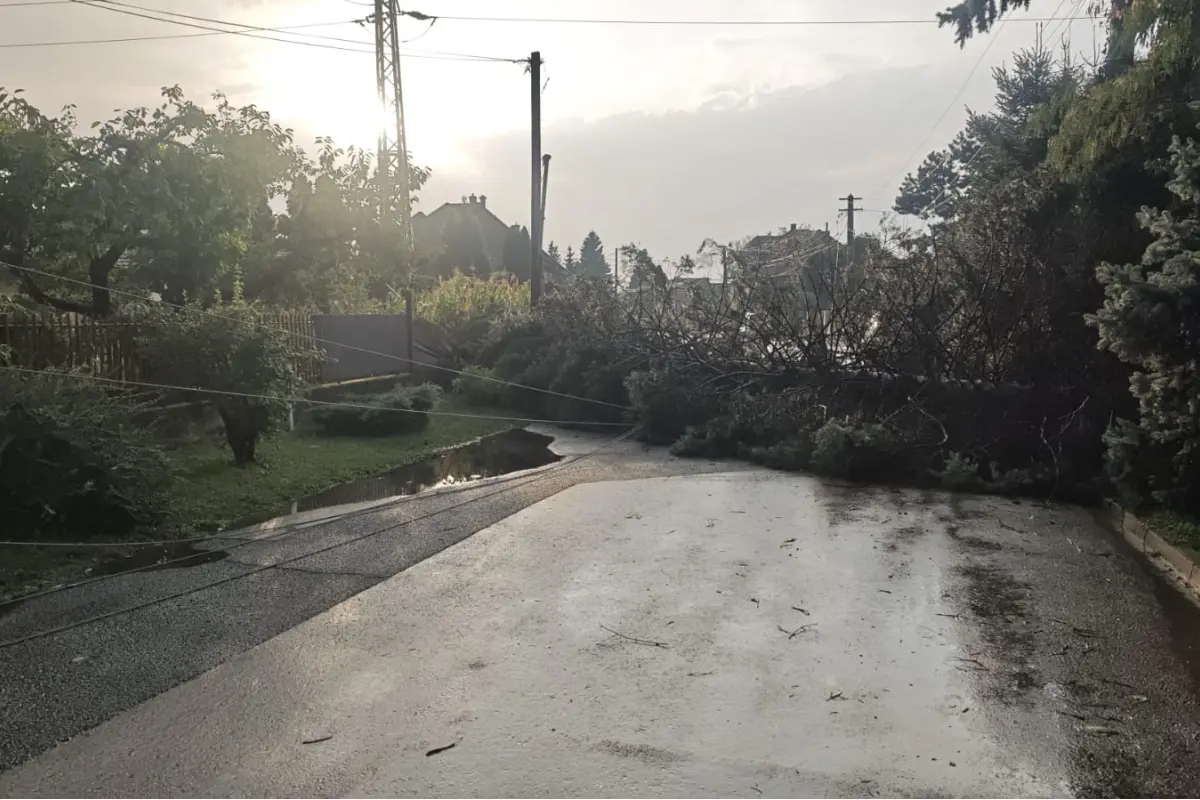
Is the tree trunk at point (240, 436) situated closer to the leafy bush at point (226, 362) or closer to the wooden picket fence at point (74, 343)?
the leafy bush at point (226, 362)

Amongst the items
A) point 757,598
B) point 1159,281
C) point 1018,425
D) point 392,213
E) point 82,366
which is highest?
point 392,213

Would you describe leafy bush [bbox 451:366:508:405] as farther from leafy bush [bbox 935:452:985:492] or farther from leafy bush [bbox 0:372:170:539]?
leafy bush [bbox 0:372:170:539]

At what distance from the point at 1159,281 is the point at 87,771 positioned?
724cm

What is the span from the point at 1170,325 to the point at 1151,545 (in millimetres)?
2222

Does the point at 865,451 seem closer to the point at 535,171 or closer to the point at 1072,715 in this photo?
the point at 1072,715

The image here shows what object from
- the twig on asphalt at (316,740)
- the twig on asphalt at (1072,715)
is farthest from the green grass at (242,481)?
the twig on asphalt at (1072,715)

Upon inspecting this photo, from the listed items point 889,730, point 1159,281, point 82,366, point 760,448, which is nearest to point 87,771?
point 889,730

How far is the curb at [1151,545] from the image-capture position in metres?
6.53

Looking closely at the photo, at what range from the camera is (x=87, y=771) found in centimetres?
374

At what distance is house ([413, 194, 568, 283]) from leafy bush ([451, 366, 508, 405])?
32.8 m

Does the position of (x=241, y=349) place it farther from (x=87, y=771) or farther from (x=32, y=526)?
(x=87, y=771)

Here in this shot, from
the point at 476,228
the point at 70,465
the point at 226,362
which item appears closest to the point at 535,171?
the point at 226,362

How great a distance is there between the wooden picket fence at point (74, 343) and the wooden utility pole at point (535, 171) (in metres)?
11.4

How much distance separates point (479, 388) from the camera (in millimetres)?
20500
